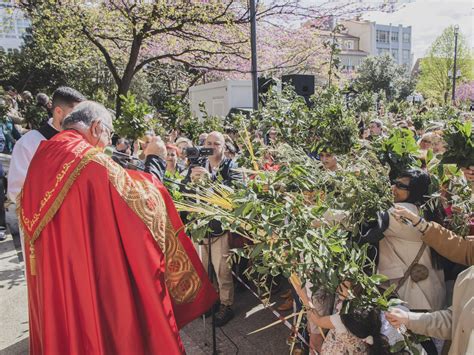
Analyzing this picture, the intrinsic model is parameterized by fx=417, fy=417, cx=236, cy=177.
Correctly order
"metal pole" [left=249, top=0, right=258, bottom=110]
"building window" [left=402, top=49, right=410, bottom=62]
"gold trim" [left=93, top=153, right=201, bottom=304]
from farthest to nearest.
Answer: "building window" [left=402, top=49, right=410, bottom=62] → "metal pole" [left=249, top=0, right=258, bottom=110] → "gold trim" [left=93, top=153, right=201, bottom=304]

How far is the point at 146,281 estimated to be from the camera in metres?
2.31

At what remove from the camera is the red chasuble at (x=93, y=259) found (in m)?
2.26

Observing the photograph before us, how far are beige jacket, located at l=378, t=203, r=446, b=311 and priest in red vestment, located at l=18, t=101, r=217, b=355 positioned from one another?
4.74ft

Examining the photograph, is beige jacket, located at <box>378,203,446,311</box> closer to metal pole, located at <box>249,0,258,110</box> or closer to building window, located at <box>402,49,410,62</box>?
metal pole, located at <box>249,0,258,110</box>

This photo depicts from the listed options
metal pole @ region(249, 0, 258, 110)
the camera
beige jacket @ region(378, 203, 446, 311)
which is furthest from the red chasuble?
metal pole @ region(249, 0, 258, 110)

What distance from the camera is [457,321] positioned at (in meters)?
1.97

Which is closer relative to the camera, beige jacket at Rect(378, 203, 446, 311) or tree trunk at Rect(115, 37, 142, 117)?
beige jacket at Rect(378, 203, 446, 311)

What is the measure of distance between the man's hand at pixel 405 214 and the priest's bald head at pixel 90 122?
73.0 inches

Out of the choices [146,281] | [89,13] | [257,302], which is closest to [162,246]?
[146,281]

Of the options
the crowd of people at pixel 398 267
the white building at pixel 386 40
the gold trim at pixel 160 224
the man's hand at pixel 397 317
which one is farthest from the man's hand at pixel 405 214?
the white building at pixel 386 40

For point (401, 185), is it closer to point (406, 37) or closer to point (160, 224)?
point (160, 224)

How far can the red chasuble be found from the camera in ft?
7.41

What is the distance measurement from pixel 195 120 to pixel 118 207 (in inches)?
241

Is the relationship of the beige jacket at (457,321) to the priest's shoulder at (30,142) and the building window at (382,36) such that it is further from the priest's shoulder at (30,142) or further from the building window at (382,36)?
the building window at (382,36)
